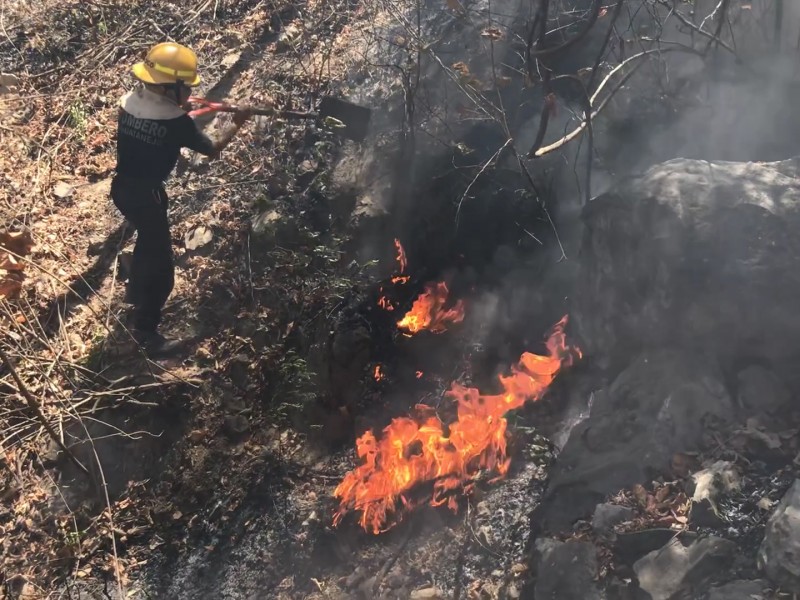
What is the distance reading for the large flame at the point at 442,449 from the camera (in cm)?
459

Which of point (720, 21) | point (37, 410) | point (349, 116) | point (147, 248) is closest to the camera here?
point (37, 410)

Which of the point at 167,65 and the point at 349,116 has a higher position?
the point at 167,65

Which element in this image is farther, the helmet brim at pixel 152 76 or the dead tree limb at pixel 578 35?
the helmet brim at pixel 152 76

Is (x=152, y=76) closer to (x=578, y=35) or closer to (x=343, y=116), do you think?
(x=343, y=116)

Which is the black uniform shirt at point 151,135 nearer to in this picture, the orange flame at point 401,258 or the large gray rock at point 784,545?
the orange flame at point 401,258

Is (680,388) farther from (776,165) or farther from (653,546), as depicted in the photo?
(776,165)

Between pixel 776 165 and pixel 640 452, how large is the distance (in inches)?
92.9

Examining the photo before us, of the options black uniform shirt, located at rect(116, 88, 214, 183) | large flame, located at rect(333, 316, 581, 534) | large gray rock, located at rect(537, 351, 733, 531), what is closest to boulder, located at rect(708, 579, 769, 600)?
large gray rock, located at rect(537, 351, 733, 531)

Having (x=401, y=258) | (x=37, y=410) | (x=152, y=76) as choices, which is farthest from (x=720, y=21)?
(x=37, y=410)

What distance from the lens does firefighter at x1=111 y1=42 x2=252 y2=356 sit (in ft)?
15.3

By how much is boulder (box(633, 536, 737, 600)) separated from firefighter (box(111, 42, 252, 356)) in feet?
13.9

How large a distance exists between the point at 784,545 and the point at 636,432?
3.85ft

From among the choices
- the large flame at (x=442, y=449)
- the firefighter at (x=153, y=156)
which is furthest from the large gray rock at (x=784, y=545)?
the firefighter at (x=153, y=156)

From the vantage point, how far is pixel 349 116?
6.34m
